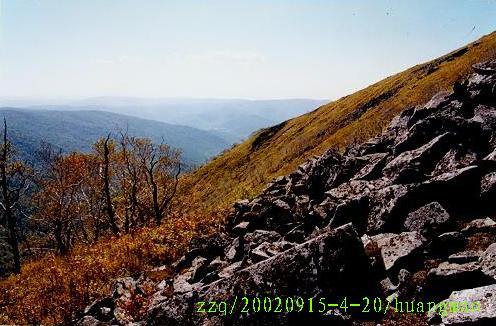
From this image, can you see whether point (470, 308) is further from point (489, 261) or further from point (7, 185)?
point (7, 185)

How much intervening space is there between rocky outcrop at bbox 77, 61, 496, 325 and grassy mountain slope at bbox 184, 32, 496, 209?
36458 mm

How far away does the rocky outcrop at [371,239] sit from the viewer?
38.0 feet

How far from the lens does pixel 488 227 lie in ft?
42.3

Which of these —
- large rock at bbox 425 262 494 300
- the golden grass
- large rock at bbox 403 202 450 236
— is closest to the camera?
large rock at bbox 425 262 494 300

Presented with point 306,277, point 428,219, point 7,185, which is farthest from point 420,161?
point 7,185

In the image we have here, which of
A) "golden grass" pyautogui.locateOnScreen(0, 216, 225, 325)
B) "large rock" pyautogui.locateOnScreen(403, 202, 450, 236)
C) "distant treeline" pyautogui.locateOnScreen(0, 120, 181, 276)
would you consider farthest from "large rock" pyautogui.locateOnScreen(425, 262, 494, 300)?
"distant treeline" pyautogui.locateOnScreen(0, 120, 181, 276)

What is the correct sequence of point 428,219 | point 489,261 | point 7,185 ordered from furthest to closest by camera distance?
1. point 7,185
2. point 428,219
3. point 489,261

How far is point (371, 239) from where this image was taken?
14688 millimetres

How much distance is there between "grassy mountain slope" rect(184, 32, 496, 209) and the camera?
64688 millimetres

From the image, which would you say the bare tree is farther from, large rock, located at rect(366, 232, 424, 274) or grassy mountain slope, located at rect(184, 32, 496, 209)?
large rock, located at rect(366, 232, 424, 274)

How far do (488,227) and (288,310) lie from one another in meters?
7.00

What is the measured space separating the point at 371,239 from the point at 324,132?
70.8 metres

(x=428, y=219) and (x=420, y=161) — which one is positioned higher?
(x=420, y=161)

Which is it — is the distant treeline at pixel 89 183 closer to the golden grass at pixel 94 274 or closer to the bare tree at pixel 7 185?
the bare tree at pixel 7 185
